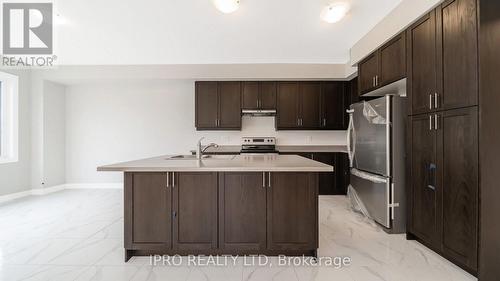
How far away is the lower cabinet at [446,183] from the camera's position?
1754mm

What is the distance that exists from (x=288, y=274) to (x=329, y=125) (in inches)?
128

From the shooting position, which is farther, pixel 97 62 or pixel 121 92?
pixel 121 92

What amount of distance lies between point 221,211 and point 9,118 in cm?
480

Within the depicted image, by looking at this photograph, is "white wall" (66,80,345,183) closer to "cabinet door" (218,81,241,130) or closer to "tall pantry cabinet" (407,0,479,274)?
"cabinet door" (218,81,241,130)

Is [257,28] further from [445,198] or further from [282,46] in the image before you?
[445,198]

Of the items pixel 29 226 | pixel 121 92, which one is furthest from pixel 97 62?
pixel 29 226

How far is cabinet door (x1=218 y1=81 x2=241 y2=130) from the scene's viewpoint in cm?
450

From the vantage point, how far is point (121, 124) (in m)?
4.96

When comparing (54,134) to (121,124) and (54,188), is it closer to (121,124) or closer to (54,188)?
(54,188)

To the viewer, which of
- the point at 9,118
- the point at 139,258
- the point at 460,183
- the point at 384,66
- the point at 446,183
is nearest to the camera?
the point at 460,183


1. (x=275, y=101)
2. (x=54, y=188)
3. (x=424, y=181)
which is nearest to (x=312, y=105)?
(x=275, y=101)

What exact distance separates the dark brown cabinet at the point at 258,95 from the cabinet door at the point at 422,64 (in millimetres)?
2427

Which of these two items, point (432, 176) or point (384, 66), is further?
point (384, 66)

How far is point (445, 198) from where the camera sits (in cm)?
200
